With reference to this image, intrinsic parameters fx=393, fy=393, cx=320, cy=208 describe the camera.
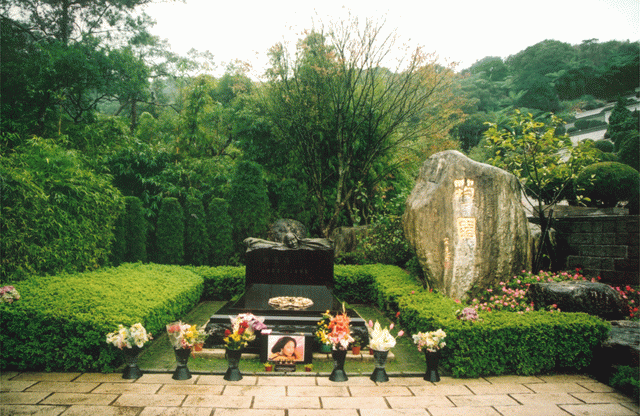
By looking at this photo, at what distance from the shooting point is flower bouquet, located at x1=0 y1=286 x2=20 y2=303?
15.6ft

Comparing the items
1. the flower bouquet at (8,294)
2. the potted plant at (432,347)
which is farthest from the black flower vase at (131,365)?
the potted plant at (432,347)

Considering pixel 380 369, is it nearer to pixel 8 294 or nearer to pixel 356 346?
pixel 356 346

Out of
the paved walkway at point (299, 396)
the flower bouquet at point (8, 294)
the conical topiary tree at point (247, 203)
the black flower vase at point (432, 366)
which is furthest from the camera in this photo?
the conical topiary tree at point (247, 203)

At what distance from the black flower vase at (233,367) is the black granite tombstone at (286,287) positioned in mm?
994

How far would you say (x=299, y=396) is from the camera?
13.2 feet

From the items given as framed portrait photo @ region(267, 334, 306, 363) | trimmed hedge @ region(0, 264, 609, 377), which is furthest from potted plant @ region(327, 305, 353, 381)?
trimmed hedge @ region(0, 264, 609, 377)

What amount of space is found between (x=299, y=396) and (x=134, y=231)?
6.85 metres

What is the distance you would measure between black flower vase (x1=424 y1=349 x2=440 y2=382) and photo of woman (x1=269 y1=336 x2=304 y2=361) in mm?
1499

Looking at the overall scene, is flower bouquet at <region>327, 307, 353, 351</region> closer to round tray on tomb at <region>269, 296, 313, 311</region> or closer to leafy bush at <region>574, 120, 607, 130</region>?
round tray on tomb at <region>269, 296, 313, 311</region>

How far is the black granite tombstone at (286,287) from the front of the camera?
18.3 ft

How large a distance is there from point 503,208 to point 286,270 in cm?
408

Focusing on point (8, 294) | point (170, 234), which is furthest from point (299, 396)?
Result: point (170, 234)

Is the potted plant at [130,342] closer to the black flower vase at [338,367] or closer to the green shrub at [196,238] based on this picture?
the black flower vase at [338,367]

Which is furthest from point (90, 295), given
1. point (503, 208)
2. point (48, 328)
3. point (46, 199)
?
point (503, 208)
